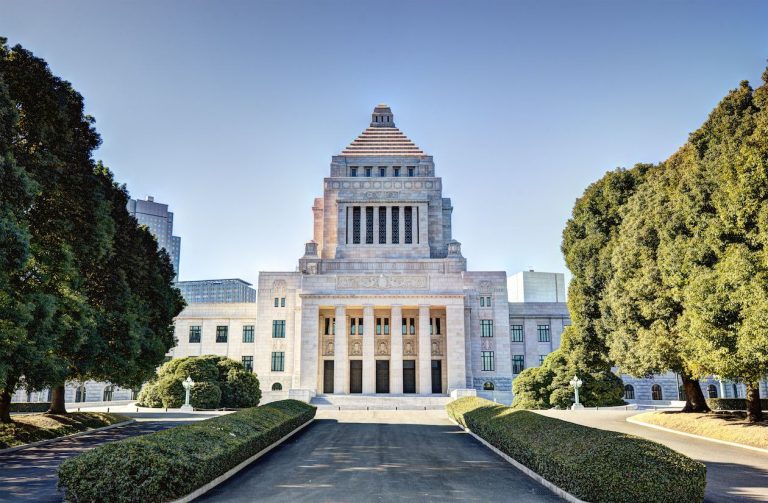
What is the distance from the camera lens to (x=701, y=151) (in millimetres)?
25656

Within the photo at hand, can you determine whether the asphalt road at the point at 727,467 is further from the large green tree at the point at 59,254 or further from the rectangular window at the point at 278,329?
the rectangular window at the point at 278,329

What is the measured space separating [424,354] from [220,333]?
76.5 ft

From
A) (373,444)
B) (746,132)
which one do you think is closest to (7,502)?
(373,444)

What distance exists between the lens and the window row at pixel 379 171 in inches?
2721

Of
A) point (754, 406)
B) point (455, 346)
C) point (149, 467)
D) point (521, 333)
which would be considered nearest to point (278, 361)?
point (455, 346)

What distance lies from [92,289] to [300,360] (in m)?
31.0

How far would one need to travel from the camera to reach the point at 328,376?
58.2m

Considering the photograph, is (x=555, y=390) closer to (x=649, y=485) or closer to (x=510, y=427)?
(x=510, y=427)

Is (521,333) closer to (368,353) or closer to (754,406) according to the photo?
(368,353)

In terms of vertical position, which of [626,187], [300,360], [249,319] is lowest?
[300,360]

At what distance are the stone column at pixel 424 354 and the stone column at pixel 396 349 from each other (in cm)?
186

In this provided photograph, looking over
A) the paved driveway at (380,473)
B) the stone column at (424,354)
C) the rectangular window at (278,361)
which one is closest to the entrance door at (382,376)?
the stone column at (424,354)

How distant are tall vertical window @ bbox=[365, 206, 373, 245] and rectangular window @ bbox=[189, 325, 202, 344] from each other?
807 inches

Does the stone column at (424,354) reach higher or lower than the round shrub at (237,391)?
higher
